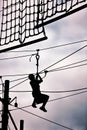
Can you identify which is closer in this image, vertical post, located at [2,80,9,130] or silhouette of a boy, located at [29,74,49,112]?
silhouette of a boy, located at [29,74,49,112]

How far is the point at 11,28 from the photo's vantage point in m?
14.0

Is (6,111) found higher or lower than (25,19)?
lower

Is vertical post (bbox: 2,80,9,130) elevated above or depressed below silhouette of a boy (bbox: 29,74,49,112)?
below

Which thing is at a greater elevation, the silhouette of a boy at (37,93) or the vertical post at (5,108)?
the silhouette of a boy at (37,93)

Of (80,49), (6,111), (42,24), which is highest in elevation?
(42,24)

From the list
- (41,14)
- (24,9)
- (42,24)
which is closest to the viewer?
(42,24)

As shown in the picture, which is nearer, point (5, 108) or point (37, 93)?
point (37, 93)

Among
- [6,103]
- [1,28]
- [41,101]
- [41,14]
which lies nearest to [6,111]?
[6,103]

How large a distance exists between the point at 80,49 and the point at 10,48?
2.37 m

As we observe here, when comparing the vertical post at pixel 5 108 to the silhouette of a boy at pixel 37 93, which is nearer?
the silhouette of a boy at pixel 37 93

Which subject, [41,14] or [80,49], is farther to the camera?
[80,49]

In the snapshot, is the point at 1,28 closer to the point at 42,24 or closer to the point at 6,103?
the point at 42,24

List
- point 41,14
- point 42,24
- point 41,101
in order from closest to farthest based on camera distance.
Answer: point 42,24, point 41,14, point 41,101

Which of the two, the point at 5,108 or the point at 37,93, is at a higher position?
the point at 37,93
